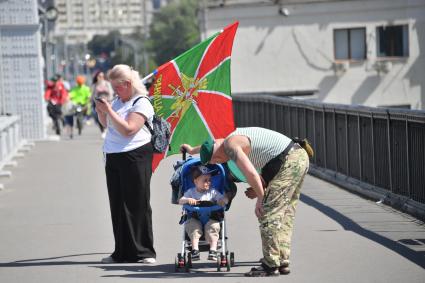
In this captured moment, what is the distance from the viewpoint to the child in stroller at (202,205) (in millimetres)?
10773

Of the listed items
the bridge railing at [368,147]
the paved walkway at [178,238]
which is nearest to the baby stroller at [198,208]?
the paved walkway at [178,238]

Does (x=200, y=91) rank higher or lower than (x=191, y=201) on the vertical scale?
higher

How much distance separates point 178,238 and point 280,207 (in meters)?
2.90

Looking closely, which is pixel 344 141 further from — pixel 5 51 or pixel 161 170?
pixel 5 51

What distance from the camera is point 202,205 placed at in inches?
424

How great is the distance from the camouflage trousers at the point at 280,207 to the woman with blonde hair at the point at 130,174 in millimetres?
1478

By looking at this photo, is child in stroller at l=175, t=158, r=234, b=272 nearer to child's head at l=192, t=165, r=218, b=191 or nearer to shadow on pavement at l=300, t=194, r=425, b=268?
child's head at l=192, t=165, r=218, b=191

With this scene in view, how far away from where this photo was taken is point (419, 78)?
54438mm

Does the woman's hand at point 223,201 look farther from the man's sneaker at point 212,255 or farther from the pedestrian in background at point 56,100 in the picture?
the pedestrian in background at point 56,100

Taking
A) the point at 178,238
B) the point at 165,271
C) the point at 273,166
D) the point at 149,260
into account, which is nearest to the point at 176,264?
the point at 165,271

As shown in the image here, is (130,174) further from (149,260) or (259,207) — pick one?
(259,207)

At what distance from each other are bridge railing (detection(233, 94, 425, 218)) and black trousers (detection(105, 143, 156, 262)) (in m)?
3.48

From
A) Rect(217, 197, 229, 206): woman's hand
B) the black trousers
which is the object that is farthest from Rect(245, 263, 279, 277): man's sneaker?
the black trousers

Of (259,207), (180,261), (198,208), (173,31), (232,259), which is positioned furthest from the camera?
(173,31)
